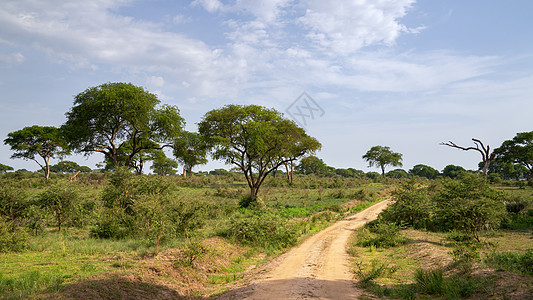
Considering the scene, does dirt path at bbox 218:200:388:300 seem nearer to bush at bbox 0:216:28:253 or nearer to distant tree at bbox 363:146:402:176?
bush at bbox 0:216:28:253

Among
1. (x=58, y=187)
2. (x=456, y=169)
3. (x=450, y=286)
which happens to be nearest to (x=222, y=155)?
(x=58, y=187)

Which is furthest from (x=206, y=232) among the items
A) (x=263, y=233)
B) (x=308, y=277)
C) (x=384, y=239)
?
(x=384, y=239)

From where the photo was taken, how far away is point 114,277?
8797 mm

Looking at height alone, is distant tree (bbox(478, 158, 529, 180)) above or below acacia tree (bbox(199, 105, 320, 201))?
below

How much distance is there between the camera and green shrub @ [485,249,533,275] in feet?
29.8

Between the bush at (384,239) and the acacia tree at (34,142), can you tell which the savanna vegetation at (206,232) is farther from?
the acacia tree at (34,142)

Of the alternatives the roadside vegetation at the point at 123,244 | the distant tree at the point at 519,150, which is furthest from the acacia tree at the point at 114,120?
the distant tree at the point at 519,150

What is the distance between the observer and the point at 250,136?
29.7 metres

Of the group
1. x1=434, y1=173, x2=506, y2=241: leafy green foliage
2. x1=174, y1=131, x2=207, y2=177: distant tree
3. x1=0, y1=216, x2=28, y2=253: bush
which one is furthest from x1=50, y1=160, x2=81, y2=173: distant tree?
x1=434, y1=173, x2=506, y2=241: leafy green foliage

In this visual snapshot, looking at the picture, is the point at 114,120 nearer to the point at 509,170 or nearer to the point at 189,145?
the point at 189,145

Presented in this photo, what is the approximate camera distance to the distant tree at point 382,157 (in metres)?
92.1

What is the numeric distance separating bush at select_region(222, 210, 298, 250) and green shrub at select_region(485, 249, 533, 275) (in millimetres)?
9629

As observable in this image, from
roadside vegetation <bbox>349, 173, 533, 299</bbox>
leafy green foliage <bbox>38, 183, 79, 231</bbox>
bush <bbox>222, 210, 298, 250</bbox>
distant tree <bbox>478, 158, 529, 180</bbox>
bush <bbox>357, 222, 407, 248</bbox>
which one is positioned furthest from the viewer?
distant tree <bbox>478, 158, 529, 180</bbox>

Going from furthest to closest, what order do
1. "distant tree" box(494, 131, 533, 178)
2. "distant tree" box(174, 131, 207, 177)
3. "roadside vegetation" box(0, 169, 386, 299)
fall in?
"distant tree" box(494, 131, 533, 178) → "distant tree" box(174, 131, 207, 177) → "roadside vegetation" box(0, 169, 386, 299)
